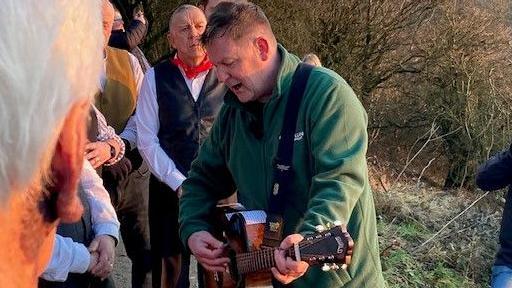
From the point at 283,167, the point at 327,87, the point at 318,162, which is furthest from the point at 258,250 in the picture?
the point at 327,87

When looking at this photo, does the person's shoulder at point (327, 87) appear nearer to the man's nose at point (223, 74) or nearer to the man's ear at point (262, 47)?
the man's ear at point (262, 47)

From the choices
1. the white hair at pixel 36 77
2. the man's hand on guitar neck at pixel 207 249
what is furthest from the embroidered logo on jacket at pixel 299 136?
the white hair at pixel 36 77

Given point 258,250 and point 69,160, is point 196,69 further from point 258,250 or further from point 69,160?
point 69,160

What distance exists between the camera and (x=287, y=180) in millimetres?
2863

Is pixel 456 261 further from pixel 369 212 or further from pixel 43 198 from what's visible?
pixel 43 198

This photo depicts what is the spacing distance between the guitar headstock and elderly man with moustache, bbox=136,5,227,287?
2008 mm

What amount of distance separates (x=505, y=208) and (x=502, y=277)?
0.38 m

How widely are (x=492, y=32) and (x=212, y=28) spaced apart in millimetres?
13161

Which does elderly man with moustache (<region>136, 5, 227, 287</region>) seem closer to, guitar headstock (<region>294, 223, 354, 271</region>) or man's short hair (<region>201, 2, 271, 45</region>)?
man's short hair (<region>201, 2, 271, 45</region>)

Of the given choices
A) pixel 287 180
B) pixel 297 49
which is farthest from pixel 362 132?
pixel 297 49

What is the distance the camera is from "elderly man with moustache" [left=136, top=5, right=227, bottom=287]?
4.57 m

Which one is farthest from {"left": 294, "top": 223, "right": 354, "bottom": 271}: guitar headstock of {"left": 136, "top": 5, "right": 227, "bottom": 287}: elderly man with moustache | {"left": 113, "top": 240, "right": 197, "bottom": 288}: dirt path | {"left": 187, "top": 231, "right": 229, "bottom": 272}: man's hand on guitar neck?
{"left": 113, "top": 240, "right": 197, "bottom": 288}: dirt path

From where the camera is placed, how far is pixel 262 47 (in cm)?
310

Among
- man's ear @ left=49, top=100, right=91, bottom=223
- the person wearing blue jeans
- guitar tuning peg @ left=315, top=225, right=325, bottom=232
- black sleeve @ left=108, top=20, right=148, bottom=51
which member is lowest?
the person wearing blue jeans
